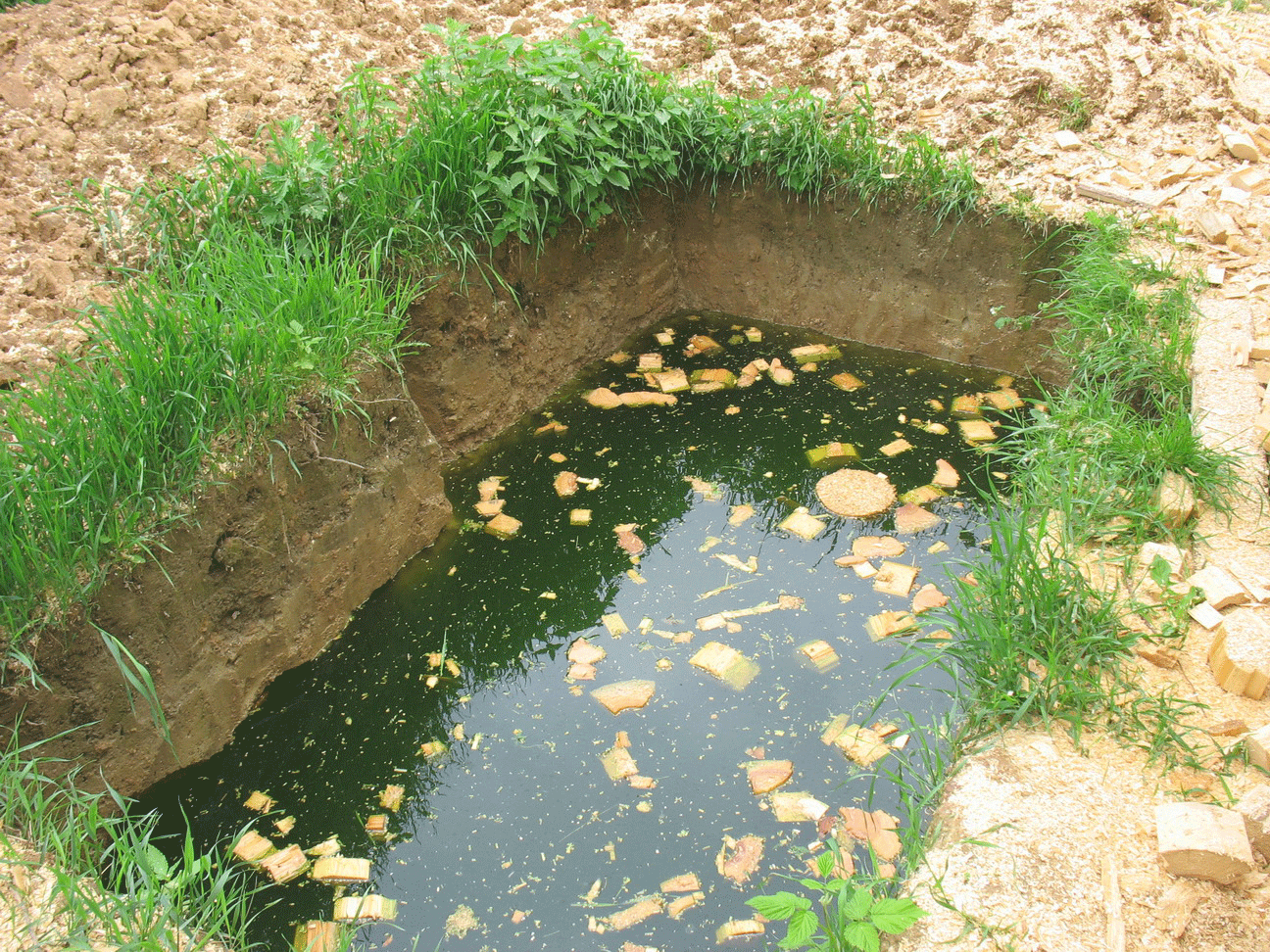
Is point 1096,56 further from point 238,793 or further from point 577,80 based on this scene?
point 238,793

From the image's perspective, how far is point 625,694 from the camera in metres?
2.47

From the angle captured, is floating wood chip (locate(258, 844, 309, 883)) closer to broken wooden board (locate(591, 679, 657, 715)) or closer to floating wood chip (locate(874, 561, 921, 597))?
broken wooden board (locate(591, 679, 657, 715))

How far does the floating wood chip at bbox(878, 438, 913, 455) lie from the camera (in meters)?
3.31

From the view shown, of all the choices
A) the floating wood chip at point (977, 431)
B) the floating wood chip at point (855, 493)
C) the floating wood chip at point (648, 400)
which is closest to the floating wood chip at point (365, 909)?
the floating wood chip at point (855, 493)

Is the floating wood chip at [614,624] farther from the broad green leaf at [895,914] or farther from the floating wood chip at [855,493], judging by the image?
the broad green leaf at [895,914]

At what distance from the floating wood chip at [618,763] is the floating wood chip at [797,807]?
13.4 inches

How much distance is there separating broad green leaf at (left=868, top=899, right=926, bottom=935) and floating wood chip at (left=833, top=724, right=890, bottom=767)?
0.64 metres

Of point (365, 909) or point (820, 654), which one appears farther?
point (820, 654)

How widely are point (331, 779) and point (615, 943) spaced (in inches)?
33.1

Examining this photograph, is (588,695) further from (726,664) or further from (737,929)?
(737,929)

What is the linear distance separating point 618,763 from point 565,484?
1.17m

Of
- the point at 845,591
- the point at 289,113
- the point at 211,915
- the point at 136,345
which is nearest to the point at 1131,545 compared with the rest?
the point at 845,591

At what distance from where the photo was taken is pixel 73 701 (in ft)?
6.97

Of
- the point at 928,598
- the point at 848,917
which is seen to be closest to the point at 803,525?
the point at 928,598
